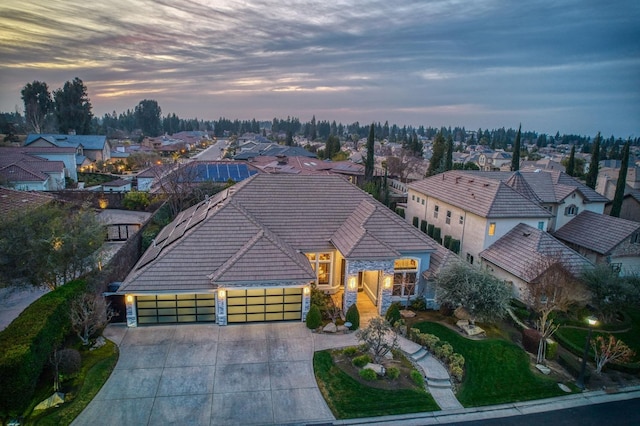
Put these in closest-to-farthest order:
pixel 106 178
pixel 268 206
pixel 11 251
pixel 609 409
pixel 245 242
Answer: pixel 609 409 < pixel 11 251 < pixel 245 242 < pixel 268 206 < pixel 106 178

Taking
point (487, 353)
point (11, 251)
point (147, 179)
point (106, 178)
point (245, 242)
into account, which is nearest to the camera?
point (11, 251)

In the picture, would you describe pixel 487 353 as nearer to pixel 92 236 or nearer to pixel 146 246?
pixel 92 236

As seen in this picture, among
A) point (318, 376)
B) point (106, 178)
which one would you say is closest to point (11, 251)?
point (318, 376)

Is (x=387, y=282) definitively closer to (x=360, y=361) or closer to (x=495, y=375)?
(x=360, y=361)

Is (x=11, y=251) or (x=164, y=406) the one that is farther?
(x=11, y=251)

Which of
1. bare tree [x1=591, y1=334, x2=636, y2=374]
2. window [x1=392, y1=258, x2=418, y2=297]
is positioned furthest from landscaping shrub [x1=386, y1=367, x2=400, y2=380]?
bare tree [x1=591, y1=334, x2=636, y2=374]

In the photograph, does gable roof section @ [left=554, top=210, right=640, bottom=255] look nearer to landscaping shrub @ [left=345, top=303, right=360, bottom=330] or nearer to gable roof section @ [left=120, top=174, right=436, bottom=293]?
gable roof section @ [left=120, top=174, right=436, bottom=293]

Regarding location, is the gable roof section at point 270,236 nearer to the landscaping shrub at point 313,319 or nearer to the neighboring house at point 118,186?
the landscaping shrub at point 313,319

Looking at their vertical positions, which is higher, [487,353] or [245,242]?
[245,242]
